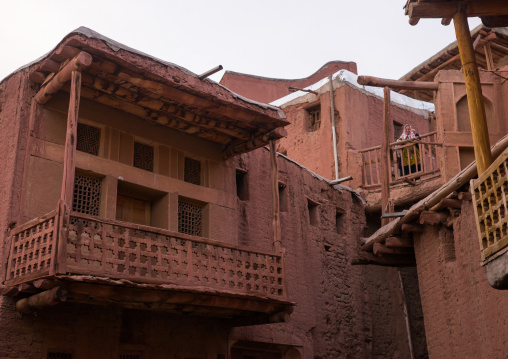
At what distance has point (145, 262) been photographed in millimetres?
9930

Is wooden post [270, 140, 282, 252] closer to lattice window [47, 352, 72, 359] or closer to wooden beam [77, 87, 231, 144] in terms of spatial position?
wooden beam [77, 87, 231, 144]

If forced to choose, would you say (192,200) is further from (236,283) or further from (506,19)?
(506,19)

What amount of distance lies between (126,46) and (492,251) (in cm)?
620

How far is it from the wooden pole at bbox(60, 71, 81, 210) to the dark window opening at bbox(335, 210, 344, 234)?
26.6 feet

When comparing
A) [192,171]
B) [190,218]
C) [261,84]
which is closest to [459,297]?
[190,218]

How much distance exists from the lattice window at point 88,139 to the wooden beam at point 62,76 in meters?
0.83

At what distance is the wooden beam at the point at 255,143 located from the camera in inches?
494

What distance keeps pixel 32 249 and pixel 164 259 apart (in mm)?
1954

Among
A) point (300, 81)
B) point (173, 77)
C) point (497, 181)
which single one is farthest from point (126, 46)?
point (300, 81)

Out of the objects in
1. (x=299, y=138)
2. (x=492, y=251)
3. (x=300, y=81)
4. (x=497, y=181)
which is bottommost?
(x=492, y=251)

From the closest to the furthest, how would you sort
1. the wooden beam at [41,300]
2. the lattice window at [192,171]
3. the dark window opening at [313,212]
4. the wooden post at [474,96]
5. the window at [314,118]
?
the wooden post at [474,96], the wooden beam at [41,300], the lattice window at [192,171], the dark window opening at [313,212], the window at [314,118]

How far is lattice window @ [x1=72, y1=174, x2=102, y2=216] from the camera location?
10.9 m

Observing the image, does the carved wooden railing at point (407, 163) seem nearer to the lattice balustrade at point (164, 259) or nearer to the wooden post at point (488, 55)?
the wooden post at point (488, 55)

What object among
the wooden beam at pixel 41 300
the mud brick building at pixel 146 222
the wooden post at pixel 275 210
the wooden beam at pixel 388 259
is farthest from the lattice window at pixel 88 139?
the wooden beam at pixel 388 259
